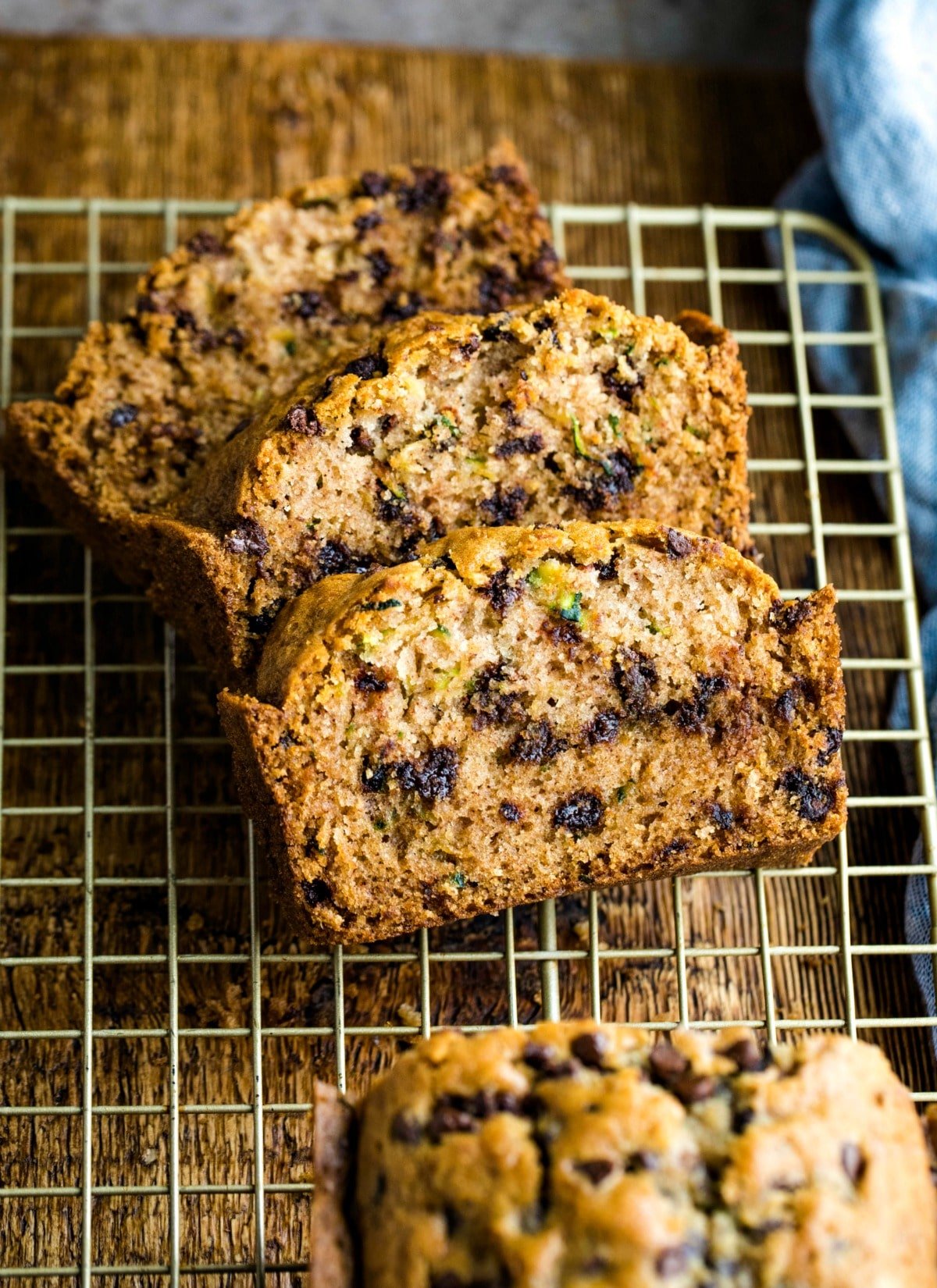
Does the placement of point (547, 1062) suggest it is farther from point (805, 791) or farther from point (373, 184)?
point (373, 184)

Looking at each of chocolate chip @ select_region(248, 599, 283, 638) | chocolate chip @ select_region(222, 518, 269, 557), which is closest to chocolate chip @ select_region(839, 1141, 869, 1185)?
chocolate chip @ select_region(248, 599, 283, 638)

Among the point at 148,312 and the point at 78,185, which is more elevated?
the point at 78,185

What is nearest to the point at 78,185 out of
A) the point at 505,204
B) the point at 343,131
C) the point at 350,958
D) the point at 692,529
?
the point at 343,131

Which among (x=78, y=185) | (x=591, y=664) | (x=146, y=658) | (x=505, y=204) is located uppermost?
(x=78, y=185)

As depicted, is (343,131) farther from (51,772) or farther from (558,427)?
(51,772)

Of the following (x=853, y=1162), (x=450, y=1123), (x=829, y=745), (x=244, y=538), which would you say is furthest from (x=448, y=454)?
(x=853, y=1162)

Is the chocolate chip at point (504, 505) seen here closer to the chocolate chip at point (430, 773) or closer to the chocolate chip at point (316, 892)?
the chocolate chip at point (430, 773)

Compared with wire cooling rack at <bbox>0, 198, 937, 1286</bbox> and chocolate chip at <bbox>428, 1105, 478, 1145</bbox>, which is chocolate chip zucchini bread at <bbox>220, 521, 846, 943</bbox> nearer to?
wire cooling rack at <bbox>0, 198, 937, 1286</bbox>
